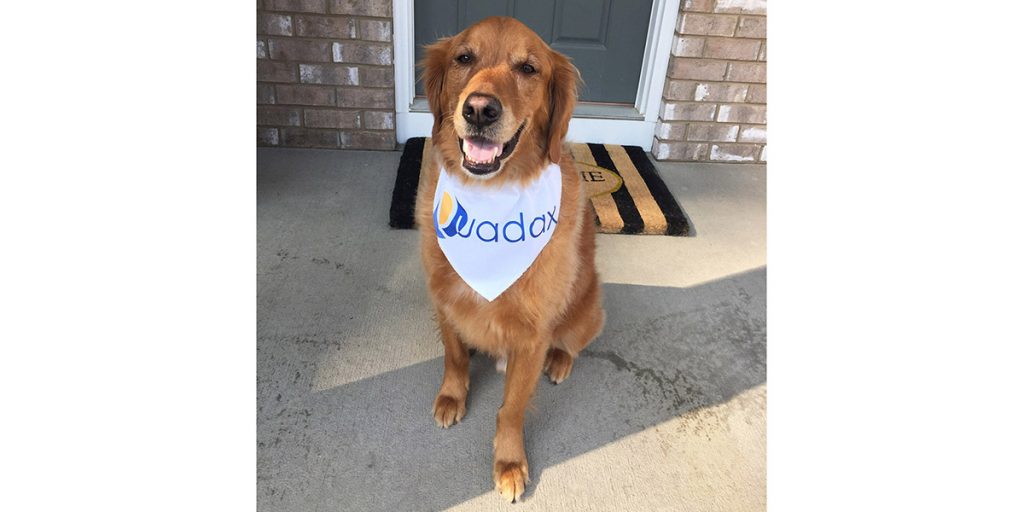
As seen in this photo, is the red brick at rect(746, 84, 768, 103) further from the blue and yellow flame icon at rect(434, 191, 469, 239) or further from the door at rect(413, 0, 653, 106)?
the blue and yellow flame icon at rect(434, 191, 469, 239)

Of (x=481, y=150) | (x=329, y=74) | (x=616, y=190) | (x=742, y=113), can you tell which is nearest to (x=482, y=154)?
(x=481, y=150)

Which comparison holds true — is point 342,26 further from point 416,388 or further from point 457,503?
point 457,503

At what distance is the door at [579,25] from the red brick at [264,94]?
2.85 ft

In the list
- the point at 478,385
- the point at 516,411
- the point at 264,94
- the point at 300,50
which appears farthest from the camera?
the point at 264,94

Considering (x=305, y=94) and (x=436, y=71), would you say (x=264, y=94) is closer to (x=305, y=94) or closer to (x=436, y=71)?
(x=305, y=94)

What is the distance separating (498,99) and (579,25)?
230 centimetres

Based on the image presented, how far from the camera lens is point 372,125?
11.7 ft

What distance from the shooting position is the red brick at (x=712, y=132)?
3732 mm

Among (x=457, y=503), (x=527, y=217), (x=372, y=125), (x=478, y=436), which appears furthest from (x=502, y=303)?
(x=372, y=125)

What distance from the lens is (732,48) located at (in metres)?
3.50

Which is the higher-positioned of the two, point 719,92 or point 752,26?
point 752,26

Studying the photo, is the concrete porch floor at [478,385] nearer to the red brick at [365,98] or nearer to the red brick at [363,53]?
the red brick at [365,98]

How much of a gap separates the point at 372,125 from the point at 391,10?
0.69 meters

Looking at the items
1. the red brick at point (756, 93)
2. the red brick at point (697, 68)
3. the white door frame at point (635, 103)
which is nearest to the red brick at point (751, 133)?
the red brick at point (756, 93)
